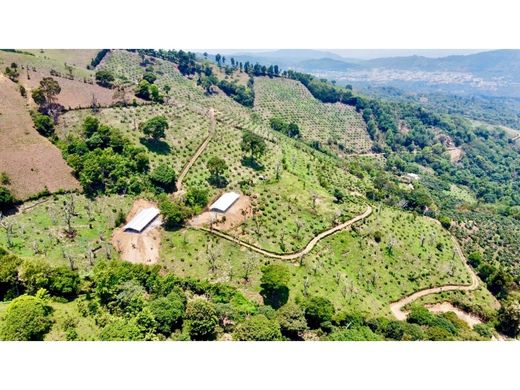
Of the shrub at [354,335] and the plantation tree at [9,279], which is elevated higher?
the plantation tree at [9,279]

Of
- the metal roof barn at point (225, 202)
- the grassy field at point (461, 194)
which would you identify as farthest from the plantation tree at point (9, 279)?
the grassy field at point (461, 194)

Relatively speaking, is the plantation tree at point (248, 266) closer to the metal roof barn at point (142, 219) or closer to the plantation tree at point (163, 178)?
the metal roof barn at point (142, 219)

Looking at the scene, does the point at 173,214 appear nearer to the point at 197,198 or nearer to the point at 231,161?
the point at 197,198

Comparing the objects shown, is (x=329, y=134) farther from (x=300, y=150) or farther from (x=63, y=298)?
(x=63, y=298)

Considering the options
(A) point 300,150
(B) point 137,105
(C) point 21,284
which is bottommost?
(A) point 300,150

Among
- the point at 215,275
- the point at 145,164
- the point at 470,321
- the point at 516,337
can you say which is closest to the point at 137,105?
the point at 145,164

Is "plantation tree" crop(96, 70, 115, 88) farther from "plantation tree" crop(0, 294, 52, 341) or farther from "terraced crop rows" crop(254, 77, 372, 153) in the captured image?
"plantation tree" crop(0, 294, 52, 341)
